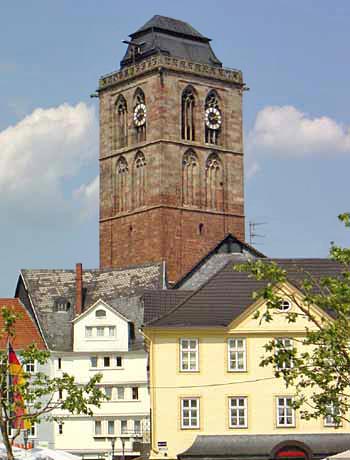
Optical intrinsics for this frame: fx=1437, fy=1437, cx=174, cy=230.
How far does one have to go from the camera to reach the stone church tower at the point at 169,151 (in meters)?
108

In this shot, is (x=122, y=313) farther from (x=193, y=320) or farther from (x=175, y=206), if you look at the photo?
(x=193, y=320)

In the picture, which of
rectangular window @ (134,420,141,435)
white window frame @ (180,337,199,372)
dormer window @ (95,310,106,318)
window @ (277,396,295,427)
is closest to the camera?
window @ (277,396,295,427)

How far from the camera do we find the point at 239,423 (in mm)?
62594

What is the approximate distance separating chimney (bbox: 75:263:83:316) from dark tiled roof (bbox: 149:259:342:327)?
27.5 metres

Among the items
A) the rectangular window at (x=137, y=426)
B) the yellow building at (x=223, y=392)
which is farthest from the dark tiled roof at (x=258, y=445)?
the rectangular window at (x=137, y=426)

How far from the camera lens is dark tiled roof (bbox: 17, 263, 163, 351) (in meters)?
92.6

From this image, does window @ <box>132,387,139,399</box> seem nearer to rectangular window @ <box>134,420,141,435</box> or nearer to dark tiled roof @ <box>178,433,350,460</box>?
rectangular window @ <box>134,420,141,435</box>

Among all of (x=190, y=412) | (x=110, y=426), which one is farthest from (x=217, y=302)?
(x=110, y=426)

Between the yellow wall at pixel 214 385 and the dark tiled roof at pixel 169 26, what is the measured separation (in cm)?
5296

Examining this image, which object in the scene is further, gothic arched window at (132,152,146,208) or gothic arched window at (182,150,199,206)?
gothic arched window at (132,152,146,208)

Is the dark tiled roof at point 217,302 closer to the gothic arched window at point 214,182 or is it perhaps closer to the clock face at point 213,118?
the gothic arched window at point 214,182

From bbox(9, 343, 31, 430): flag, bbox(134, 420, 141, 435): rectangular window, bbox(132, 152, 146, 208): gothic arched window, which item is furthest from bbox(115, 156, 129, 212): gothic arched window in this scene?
bbox(9, 343, 31, 430): flag

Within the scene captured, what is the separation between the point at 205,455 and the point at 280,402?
429cm

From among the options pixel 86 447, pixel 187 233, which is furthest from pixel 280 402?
pixel 187 233
